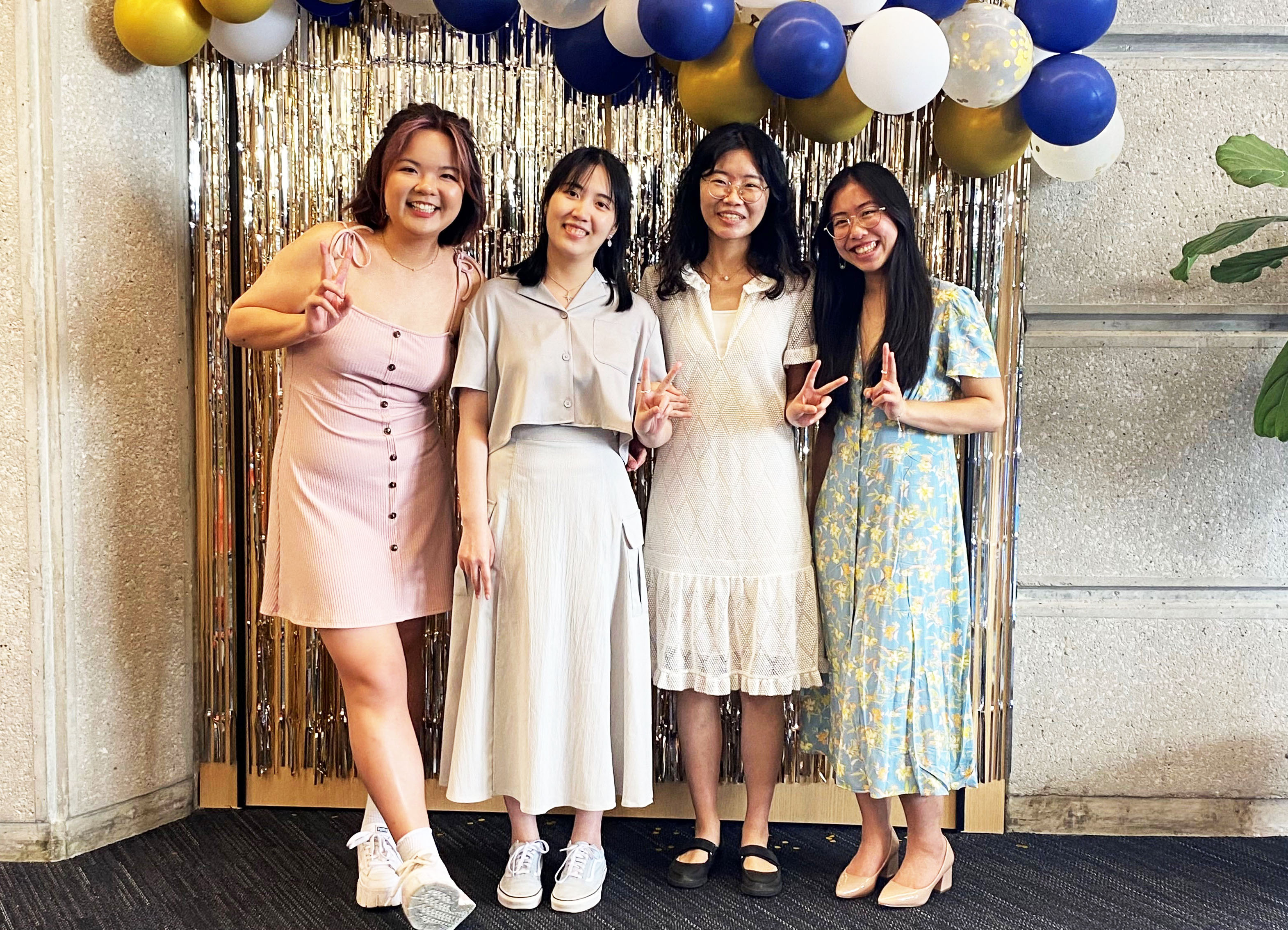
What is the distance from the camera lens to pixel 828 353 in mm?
2289

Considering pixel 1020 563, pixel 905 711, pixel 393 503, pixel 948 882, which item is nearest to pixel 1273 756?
pixel 1020 563

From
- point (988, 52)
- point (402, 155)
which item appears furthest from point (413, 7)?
point (988, 52)

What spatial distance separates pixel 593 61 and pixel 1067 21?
3.41ft

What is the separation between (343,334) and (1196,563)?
7.14 feet

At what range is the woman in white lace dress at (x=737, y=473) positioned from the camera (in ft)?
7.38

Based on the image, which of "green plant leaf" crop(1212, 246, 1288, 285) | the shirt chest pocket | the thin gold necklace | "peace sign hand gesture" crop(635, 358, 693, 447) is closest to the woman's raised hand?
the thin gold necklace

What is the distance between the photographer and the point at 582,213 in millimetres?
2154

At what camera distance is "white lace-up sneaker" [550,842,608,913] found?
2229 millimetres

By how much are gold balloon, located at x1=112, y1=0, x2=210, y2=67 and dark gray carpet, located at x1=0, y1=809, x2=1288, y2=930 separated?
189cm

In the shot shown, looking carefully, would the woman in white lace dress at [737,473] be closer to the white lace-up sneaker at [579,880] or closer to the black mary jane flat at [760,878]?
the black mary jane flat at [760,878]

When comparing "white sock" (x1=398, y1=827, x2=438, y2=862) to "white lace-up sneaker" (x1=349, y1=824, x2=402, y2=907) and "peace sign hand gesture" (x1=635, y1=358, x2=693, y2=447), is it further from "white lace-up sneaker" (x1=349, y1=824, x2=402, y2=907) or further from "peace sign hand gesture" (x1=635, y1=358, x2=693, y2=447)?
"peace sign hand gesture" (x1=635, y1=358, x2=693, y2=447)

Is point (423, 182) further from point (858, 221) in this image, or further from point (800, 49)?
point (858, 221)

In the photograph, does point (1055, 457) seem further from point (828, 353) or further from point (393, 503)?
point (393, 503)

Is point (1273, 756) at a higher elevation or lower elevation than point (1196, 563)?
lower
